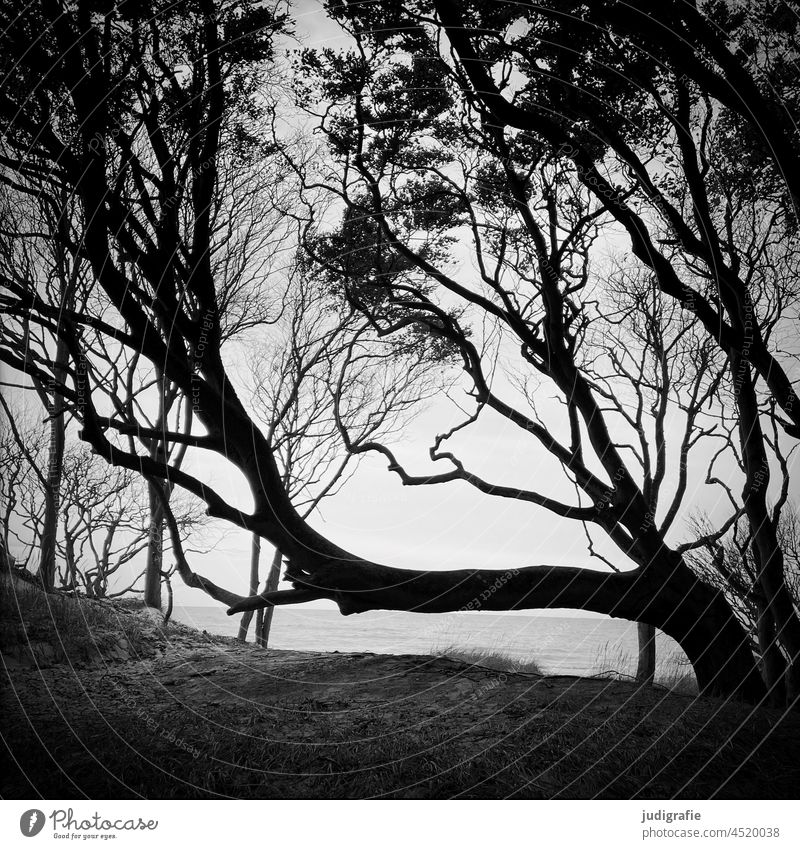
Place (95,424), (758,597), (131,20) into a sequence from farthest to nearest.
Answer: (758,597), (131,20), (95,424)

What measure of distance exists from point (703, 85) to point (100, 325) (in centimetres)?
531

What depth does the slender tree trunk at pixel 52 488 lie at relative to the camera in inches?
235

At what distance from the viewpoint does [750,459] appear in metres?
6.45

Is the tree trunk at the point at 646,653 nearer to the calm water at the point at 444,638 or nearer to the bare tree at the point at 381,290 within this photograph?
the calm water at the point at 444,638

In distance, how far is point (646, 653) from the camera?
845 cm

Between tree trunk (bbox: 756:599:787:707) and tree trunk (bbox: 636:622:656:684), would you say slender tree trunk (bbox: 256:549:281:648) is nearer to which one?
tree trunk (bbox: 636:622:656:684)

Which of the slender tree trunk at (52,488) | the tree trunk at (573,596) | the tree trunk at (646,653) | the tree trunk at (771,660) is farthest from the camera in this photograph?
the tree trunk at (646,653)

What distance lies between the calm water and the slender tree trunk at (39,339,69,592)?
69.7 inches

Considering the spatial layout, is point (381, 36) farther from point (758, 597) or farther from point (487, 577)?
point (758, 597)

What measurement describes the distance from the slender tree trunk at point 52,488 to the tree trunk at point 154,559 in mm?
1425

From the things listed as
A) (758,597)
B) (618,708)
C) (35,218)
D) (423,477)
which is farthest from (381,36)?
(758,597)

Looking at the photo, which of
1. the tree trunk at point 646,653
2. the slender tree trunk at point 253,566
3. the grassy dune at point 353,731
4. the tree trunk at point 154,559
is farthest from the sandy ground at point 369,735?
the slender tree trunk at point 253,566
